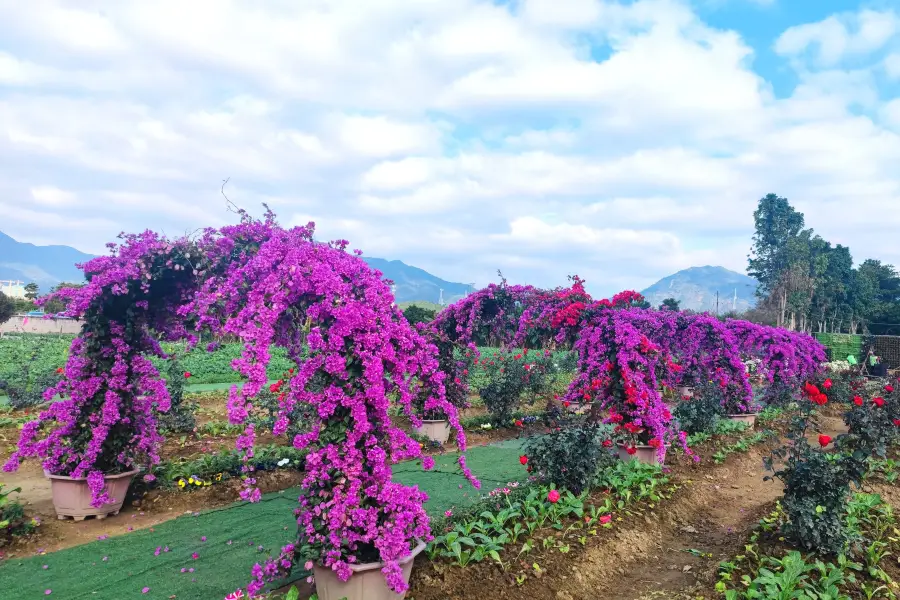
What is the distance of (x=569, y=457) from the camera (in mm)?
5750

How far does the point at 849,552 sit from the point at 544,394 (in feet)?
34.2

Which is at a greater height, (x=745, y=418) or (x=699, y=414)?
(x=699, y=414)

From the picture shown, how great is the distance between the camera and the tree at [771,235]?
160 feet

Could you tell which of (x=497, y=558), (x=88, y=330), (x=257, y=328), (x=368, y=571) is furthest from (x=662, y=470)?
(x=88, y=330)

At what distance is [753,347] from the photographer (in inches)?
509

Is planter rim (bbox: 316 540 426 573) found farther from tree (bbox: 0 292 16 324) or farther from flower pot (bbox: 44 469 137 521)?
tree (bbox: 0 292 16 324)

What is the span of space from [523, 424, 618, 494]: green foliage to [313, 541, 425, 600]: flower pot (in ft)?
7.88

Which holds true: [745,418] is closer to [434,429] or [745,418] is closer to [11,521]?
[434,429]

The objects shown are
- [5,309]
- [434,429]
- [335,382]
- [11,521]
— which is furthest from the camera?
[5,309]

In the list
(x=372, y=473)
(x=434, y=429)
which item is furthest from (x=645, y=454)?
(x=372, y=473)

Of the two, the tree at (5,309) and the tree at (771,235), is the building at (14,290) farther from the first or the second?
the tree at (771,235)

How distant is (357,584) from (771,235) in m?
55.2

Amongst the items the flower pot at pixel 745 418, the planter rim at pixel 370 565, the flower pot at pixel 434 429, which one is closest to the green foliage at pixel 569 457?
the planter rim at pixel 370 565

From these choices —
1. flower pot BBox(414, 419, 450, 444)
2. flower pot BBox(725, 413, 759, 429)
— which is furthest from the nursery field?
flower pot BBox(725, 413, 759, 429)
